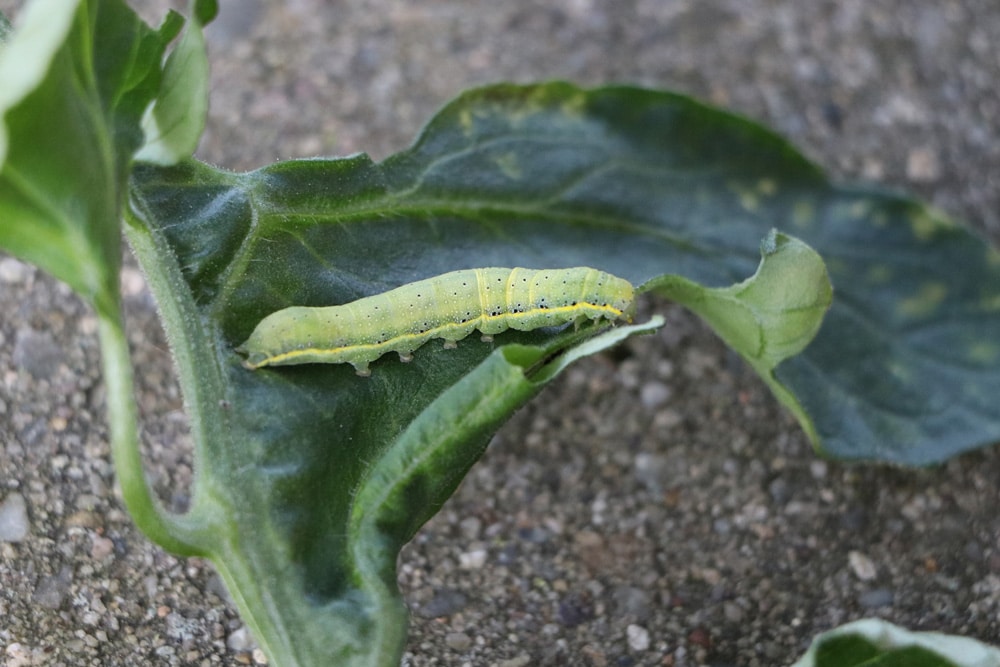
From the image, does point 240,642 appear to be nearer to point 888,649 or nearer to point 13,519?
point 13,519

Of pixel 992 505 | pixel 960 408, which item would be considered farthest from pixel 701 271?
pixel 992 505

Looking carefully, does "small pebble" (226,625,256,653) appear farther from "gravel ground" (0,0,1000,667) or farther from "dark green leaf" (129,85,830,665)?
"dark green leaf" (129,85,830,665)

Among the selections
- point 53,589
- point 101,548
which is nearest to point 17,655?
point 53,589

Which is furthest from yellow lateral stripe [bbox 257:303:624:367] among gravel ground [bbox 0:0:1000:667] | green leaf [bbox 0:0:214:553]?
gravel ground [bbox 0:0:1000:667]

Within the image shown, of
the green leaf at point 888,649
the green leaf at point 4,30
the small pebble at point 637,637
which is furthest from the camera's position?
the small pebble at point 637,637

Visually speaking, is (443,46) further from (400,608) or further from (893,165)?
(400,608)

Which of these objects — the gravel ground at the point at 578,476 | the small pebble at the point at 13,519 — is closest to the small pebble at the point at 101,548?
the gravel ground at the point at 578,476

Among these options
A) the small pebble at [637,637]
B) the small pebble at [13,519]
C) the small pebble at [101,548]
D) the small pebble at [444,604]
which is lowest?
the small pebble at [637,637]

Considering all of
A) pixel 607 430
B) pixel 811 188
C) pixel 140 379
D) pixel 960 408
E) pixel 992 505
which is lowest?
pixel 992 505

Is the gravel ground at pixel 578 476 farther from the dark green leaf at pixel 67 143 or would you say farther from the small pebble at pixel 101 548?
the dark green leaf at pixel 67 143
